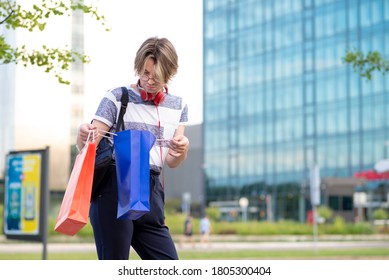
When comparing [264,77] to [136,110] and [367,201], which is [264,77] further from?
[136,110]

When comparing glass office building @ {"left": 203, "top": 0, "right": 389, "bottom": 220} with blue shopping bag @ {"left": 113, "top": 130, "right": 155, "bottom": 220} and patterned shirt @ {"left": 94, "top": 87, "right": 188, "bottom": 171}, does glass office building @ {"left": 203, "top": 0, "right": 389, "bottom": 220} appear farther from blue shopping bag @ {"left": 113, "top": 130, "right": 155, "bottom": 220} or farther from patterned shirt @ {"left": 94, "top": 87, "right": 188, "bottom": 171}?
blue shopping bag @ {"left": 113, "top": 130, "right": 155, "bottom": 220}

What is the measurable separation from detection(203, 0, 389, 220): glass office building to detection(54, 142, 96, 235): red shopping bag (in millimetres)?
57733

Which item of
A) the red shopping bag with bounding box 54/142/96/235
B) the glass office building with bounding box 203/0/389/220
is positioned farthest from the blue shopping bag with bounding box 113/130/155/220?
the glass office building with bounding box 203/0/389/220

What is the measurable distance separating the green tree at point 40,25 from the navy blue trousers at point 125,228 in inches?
203

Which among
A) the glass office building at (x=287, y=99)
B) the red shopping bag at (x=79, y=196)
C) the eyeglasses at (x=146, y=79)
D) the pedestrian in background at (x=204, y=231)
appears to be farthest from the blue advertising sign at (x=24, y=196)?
the glass office building at (x=287, y=99)

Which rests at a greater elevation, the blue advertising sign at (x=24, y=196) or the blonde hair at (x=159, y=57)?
the blonde hair at (x=159, y=57)

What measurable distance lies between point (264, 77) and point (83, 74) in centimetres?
4542

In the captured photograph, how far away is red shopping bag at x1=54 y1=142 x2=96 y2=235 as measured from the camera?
144 inches

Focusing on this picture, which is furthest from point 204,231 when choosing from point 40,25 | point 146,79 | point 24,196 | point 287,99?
point 287,99

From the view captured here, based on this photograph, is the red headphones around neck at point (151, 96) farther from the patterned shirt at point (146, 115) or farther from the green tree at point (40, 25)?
the green tree at point (40, 25)

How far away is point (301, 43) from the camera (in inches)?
2817

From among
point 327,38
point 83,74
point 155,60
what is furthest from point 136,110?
point 83,74

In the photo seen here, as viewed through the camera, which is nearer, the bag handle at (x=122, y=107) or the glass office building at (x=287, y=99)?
the bag handle at (x=122, y=107)

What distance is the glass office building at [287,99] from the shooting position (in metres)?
65.6
